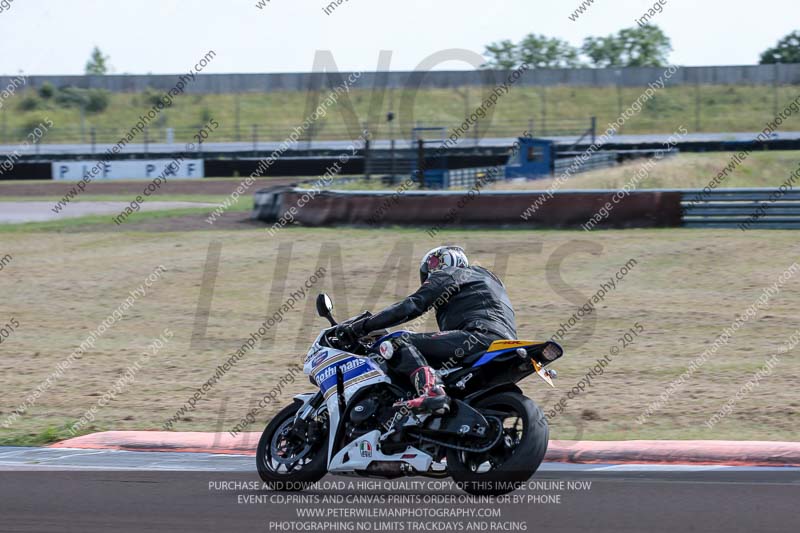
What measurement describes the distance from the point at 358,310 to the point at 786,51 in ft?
217

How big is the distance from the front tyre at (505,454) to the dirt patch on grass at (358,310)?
8.92 feet

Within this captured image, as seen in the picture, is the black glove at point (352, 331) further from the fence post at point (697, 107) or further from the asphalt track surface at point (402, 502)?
the fence post at point (697, 107)

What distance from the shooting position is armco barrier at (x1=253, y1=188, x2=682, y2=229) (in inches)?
770

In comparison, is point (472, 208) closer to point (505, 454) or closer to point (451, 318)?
point (451, 318)

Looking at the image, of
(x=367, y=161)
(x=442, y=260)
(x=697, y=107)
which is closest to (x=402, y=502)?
(x=442, y=260)

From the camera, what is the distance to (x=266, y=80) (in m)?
67.5

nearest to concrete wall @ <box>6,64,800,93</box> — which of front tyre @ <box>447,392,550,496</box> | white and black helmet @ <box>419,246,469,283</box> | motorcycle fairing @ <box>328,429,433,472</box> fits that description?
white and black helmet @ <box>419,246,469,283</box>

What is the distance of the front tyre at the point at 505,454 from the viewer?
6.55 metres

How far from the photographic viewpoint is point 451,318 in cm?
744

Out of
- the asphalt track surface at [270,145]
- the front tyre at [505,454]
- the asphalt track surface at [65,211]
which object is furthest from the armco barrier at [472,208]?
the asphalt track surface at [270,145]

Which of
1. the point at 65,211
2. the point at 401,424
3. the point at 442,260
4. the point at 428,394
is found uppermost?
the point at 442,260

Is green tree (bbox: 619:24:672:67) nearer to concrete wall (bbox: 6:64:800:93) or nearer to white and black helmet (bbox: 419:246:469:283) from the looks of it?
concrete wall (bbox: 6:64:800:93)

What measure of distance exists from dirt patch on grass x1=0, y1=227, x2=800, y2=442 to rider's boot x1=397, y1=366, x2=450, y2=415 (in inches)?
106

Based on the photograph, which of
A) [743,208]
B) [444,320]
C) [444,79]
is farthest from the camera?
[444,79]
